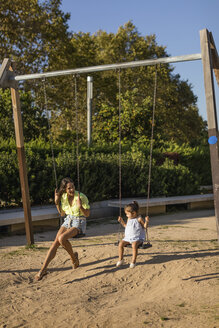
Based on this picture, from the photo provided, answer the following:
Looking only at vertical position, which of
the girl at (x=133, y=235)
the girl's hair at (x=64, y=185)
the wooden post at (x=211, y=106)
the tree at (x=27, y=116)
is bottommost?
the girl at (x=133, y=235)

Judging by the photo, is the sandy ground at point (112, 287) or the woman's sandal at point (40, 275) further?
the woman's sandal at point (40, 275)

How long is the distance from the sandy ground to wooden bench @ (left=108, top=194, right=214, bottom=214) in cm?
345

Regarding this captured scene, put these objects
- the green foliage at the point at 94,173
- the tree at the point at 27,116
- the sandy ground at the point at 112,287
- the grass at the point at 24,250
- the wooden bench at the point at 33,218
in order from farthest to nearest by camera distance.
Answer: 1. the tree at the point at 27,116
2. the green foliage at the point at 94,173
3. the wooden bench at the point at 33,218
4. the grass at the point at 24,250
5. the sandy ground at the point at 112,287

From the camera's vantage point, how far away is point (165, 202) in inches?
496

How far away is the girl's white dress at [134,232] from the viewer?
6.27 meters

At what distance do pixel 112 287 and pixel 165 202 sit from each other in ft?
23.6

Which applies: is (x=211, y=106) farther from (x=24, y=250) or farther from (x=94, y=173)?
(x=94, y=173)

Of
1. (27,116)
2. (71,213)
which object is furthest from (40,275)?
(27,116)

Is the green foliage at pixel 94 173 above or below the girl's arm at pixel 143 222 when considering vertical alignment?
above

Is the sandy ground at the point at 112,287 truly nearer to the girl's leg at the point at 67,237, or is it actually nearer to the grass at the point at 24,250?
the grass at the point at 24,250

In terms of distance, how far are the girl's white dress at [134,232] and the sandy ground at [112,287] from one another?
42 centimetres

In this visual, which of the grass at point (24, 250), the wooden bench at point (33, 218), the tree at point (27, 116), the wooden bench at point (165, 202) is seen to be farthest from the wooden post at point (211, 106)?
the tree at point (27, 116)

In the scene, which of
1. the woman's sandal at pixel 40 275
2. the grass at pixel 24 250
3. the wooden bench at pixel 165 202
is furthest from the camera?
the wooden bench at pixel 165 202

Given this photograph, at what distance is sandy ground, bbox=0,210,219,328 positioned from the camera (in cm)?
445
